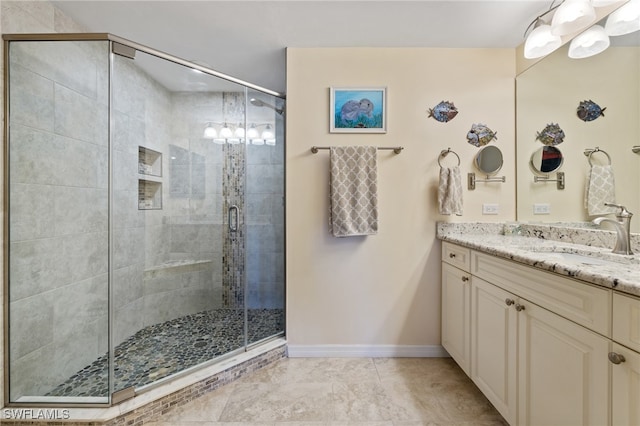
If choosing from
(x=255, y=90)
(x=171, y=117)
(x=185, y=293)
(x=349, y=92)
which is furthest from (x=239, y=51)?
(x=185, y=293)

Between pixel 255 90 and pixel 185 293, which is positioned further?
pixel 185 293

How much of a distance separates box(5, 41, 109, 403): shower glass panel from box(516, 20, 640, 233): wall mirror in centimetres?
263

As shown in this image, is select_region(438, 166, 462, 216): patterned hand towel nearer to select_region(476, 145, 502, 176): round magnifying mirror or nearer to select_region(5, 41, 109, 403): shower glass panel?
select_region(476, 145, 502, 176): round magnifying mirror

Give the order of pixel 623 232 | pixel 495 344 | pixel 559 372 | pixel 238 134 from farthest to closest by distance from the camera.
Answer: pixel 238 134 → pixel 495 344 → pixel 623 232 → pixel 559 372

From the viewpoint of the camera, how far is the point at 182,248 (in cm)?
222

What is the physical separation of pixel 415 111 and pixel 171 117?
77.4 inches

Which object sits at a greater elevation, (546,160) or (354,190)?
(546,160)

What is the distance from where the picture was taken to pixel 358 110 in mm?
1985

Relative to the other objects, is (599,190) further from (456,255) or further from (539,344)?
(539,344)

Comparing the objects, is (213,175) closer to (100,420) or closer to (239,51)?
(239,51)

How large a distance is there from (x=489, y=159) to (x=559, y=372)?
1.46 m

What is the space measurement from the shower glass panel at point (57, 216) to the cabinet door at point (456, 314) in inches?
79.1

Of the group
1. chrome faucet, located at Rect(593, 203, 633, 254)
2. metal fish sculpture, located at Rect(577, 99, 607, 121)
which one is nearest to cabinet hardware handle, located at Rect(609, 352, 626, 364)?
chrome faucet, located at Rect(593, 203, 633, 254)

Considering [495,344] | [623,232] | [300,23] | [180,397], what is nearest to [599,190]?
[623,232]
